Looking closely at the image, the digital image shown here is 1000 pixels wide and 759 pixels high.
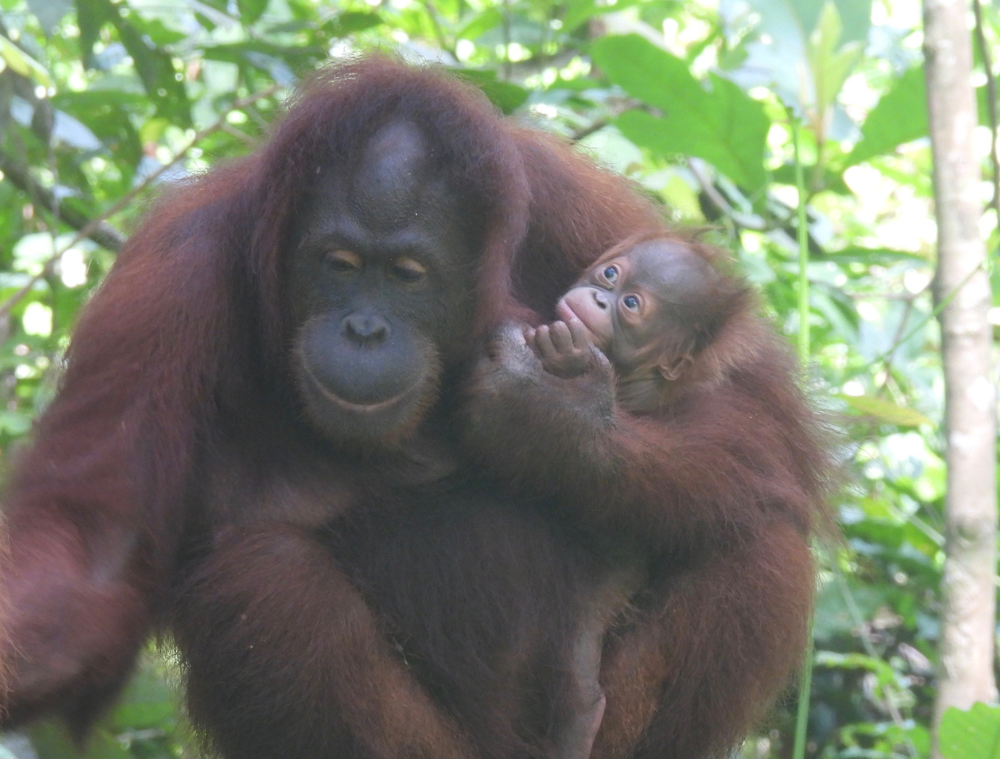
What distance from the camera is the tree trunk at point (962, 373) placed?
269 cm

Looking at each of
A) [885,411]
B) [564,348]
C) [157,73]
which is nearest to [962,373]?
[885,411]

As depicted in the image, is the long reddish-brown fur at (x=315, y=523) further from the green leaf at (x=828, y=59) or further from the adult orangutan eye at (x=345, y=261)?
the green leaf at (x=828, y=59)

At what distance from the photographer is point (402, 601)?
249cm

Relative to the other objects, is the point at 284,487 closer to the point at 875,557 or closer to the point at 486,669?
the point at 486,669

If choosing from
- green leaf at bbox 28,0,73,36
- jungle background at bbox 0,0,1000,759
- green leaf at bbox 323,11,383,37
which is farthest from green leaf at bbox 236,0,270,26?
green leaf at bbox 28,0,73,36

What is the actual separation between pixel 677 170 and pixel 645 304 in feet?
5.76

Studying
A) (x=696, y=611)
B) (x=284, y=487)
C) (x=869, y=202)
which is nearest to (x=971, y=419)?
(x=696, y=611)

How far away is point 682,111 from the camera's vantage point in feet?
10.9

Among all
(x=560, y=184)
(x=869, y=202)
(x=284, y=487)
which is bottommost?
(x=869, y=202)

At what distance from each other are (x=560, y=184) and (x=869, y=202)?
549 cm

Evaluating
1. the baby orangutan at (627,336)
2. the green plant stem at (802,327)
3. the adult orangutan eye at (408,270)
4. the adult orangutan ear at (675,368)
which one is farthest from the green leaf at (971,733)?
the adult orangutan eye at (408,270)

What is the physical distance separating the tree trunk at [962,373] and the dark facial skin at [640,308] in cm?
60

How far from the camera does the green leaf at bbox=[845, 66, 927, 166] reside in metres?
3.30

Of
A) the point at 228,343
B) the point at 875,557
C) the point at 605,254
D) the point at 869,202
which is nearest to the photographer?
the point at 228,343
